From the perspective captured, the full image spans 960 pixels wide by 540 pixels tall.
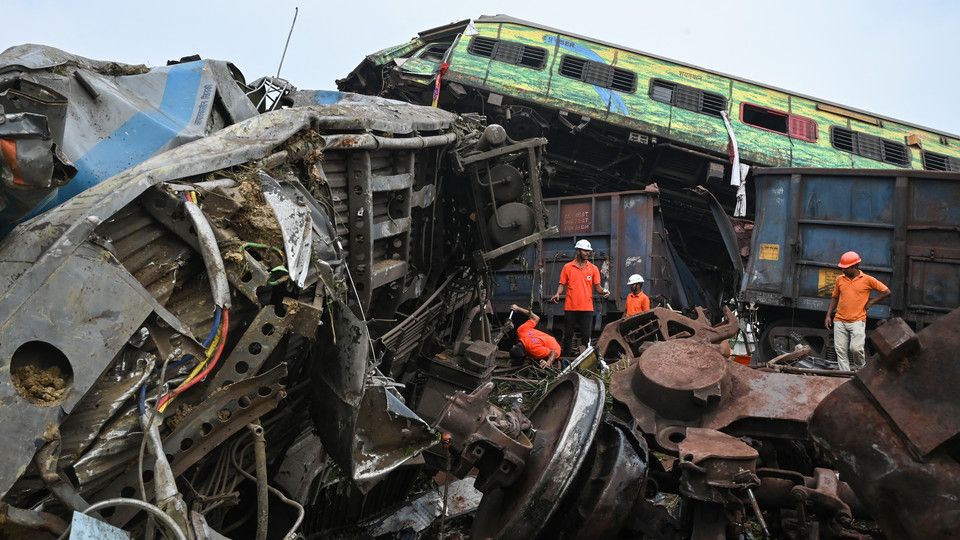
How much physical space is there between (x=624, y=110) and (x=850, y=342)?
5321 millimetres

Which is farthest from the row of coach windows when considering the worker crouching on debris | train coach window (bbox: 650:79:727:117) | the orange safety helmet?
the worker crouching on debris

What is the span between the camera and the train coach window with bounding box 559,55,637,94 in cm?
1167

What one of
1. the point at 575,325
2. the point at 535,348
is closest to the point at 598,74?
the point at 575,325

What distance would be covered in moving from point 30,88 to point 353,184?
151cm

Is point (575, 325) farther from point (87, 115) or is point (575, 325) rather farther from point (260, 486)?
point (260, 486)

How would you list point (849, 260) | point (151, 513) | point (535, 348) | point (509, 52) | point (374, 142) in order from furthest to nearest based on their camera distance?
point (509, 52)
point (535, 348)
point (849, 260)
point (374, 142)
point (151, 513)

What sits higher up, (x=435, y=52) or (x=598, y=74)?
(x=435, y=52)

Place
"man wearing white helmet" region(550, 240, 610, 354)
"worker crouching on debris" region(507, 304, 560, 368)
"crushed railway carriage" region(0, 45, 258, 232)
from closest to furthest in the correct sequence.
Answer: "crushed railway carriage" region(0, 45, 258, 232) → "worker crouching on debris" region(507, 304, 560, 368) → "man wearing white helmet" region(550, 240, 610, 354)

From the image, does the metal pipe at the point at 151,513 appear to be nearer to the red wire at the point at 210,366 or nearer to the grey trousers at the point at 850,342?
the red wire at the point at 210,366

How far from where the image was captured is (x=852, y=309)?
7.17m

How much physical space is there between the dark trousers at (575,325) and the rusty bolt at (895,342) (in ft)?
19.6

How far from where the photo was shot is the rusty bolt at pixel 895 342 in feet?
7.92

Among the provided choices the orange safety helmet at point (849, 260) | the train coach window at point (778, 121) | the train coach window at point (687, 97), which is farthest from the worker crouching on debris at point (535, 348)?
the train coach window at point (778, 121)

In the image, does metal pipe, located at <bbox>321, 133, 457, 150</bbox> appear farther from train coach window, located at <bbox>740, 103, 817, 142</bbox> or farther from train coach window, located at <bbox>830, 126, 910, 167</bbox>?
train coach window, located at <bbox>830, 126, 910, 167</bbox>
